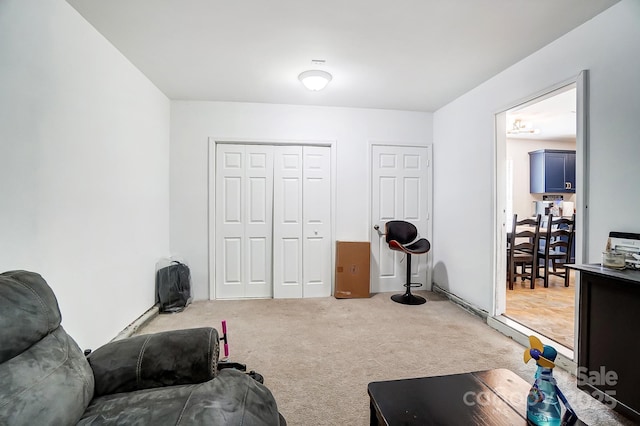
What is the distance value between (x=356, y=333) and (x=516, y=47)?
2.91m

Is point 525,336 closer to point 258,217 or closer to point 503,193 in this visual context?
point 503,193

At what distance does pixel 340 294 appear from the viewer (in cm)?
404

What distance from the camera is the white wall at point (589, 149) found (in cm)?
197

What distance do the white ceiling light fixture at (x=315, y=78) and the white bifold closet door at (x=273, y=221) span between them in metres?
1.13

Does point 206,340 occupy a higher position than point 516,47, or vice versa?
point 516,47

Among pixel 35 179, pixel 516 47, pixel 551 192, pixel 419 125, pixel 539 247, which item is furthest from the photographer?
pixel 551 192

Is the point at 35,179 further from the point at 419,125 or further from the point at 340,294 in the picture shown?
the point at 419,125

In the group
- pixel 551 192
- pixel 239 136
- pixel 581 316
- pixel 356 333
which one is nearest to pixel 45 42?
pixel 239 136

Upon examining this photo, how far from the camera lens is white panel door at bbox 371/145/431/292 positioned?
4.28 meters

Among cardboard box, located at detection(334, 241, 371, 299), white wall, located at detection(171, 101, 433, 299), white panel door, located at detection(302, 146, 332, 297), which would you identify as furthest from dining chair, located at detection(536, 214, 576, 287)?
white panel door, located at detection(302, 146, 332, 297)

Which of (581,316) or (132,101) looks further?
(132,101)

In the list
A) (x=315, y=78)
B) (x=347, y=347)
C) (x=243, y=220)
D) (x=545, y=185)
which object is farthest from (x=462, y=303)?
(x=545, y=185)

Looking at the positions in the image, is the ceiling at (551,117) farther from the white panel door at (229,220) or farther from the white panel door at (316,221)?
the white panel door at (229,220)

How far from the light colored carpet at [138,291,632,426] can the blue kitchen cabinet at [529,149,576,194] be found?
3698mm
